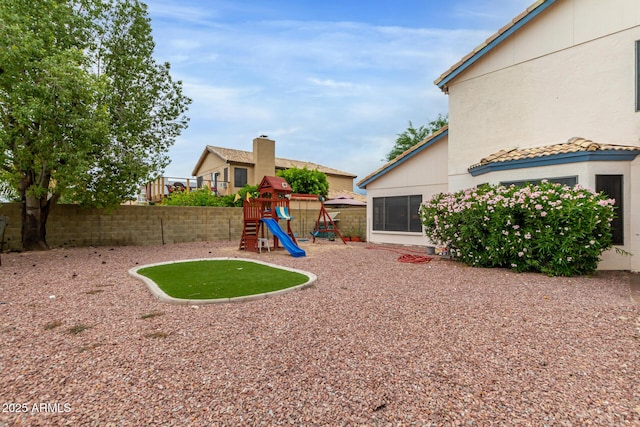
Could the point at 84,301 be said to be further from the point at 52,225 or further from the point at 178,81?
the point at 178,81

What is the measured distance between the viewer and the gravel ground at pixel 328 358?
223 centimetres

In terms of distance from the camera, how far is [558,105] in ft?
28.3

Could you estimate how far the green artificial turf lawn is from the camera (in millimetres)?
5441

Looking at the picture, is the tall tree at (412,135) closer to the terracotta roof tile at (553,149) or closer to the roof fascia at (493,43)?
A: the roof fascia at (493,43)

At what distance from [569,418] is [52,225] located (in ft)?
48.7

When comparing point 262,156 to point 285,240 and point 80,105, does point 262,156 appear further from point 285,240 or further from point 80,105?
point 80,105

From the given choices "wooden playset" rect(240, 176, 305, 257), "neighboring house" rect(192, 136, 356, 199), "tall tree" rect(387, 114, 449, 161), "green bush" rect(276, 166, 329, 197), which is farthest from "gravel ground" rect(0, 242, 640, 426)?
"tall tree" rect(387, 114, 449, 161)

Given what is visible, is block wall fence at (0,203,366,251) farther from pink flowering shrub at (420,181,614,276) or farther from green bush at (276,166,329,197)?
pink flowering shrub at (420,181,614,276)

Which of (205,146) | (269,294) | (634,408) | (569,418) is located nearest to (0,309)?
(269,294)

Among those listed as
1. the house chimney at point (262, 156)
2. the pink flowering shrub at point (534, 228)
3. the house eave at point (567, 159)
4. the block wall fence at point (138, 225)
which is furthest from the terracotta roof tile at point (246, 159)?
the pink flowering shrub at point (534, 228)

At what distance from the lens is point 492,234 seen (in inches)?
295

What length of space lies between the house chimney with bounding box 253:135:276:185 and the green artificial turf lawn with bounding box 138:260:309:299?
17718 millimetres

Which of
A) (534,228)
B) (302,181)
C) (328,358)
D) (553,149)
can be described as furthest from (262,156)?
(328,358)

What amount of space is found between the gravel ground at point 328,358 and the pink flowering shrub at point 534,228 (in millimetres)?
1111
